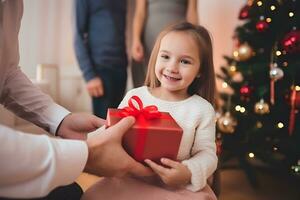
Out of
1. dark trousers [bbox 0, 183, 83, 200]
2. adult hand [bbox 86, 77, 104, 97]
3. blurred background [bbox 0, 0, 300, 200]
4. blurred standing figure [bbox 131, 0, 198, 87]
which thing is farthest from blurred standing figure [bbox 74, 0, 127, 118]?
dark trousers [bbox 0, 183, 83, 200]

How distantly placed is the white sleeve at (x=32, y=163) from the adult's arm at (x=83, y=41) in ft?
3.41

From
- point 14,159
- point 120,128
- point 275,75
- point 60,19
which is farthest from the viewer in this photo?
point 60,19

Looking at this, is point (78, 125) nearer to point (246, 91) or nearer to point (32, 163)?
point (32, 163)

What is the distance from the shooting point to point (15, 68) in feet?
2.89

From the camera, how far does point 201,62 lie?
3.06 ft

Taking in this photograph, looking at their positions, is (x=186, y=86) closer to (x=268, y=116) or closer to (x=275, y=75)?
(x=275, y=75)

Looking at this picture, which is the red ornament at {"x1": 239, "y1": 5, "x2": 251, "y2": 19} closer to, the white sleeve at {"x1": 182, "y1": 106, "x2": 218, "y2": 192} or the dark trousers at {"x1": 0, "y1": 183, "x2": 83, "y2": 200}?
the white sleeve at {"x1": 182, "y1": 106, "x2": 218, "y2": 192}

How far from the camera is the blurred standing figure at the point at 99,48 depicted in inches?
62.6

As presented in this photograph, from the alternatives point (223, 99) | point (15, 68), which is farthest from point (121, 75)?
point (15, 68)

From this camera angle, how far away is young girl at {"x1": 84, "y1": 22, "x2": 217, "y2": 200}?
751 millimetres

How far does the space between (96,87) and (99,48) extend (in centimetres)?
20

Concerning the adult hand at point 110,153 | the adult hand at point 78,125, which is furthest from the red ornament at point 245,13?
the adult hand at point 110,153

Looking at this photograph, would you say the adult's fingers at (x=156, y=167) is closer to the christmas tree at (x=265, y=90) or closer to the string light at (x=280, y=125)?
the christmas tree at (x=265, y=90)

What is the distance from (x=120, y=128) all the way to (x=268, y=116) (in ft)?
4.36
